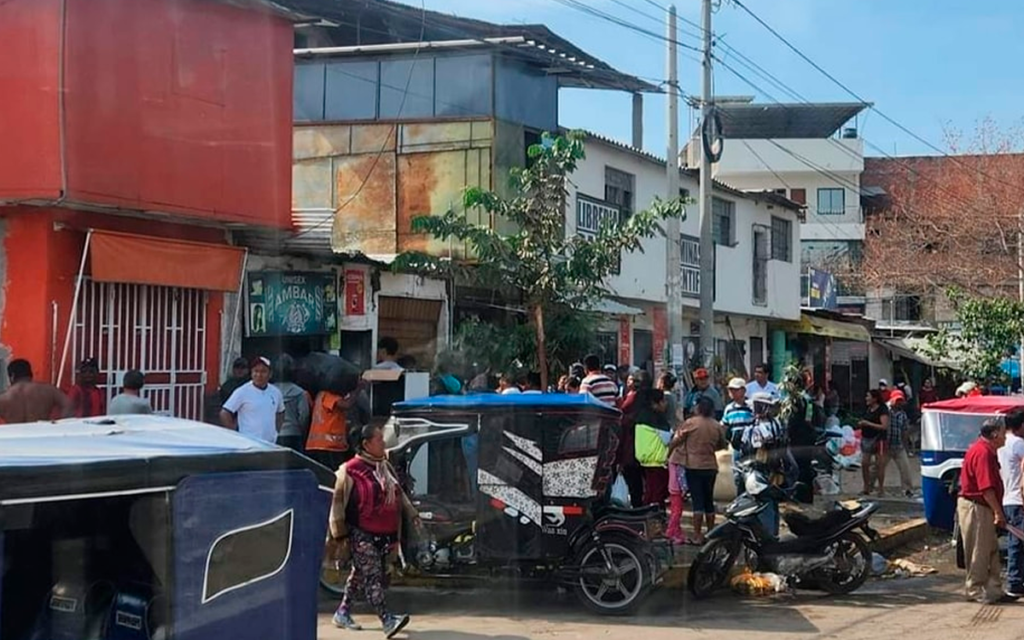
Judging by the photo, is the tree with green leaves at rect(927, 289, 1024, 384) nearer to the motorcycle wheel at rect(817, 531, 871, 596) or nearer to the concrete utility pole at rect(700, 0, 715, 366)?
the concrete utility pole at rect(700, 0, 715, 366)

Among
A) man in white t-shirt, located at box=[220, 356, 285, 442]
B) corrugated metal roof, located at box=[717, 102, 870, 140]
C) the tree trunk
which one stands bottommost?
man in white t-shirt, located at box=[220, 356, 285, 442]

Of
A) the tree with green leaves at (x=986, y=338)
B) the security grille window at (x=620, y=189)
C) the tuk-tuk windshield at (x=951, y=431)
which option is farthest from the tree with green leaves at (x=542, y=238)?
the tree with green leaves at (x=986, y=338)

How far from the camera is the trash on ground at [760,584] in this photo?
10.6m

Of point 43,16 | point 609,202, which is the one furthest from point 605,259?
point 609,202

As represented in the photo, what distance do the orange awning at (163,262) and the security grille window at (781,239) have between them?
61.8 feet

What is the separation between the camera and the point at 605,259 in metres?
13.8

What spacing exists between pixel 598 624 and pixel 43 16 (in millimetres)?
7469

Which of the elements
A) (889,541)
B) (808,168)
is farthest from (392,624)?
(808,168)

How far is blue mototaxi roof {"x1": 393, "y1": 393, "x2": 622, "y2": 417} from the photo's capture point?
9367 mm

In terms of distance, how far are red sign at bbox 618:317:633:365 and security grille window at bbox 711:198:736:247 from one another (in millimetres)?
4380

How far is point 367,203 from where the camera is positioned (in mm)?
19281

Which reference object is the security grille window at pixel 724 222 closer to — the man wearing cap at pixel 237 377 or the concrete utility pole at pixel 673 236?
the concrete utility pole at pixel 673 236

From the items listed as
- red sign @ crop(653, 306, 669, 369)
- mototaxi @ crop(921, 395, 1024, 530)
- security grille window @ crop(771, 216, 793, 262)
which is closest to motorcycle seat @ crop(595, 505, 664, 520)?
mototaxi @ crop(921, 395, 1024, 530)

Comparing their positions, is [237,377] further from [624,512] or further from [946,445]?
[946,445]
